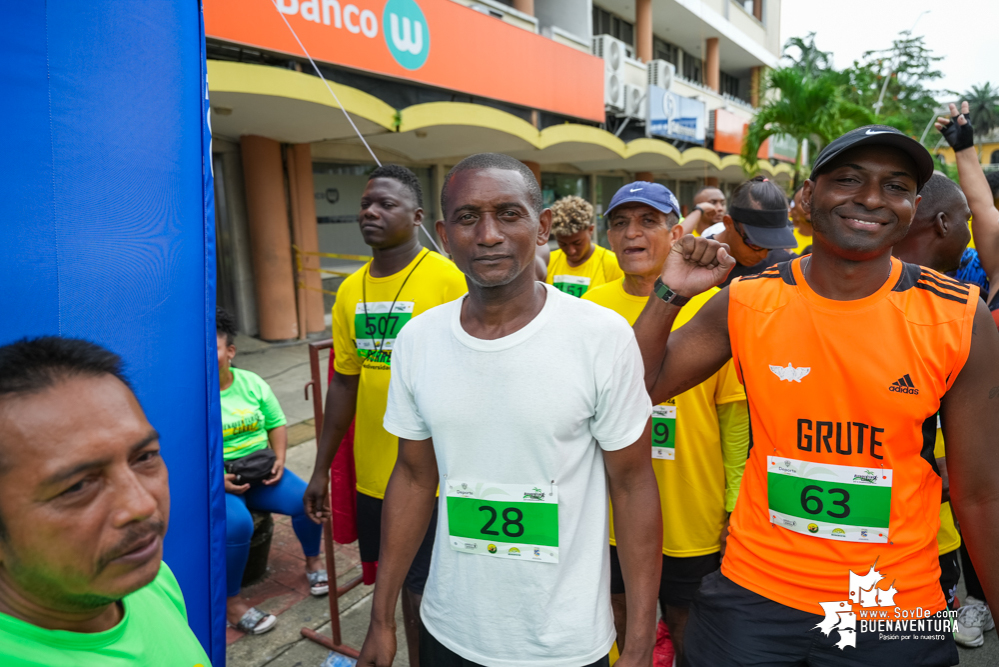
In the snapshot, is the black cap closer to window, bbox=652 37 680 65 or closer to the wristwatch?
the wristwatch

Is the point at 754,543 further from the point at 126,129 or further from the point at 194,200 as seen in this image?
the point at 126,129

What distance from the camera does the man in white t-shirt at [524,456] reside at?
1.50 metres

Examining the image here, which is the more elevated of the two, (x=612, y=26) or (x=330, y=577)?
(x=612, y=26)

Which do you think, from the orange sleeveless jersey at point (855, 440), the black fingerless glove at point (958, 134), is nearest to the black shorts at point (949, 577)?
the orange sleeveless jersey at point (855, 440)

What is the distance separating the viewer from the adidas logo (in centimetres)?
154

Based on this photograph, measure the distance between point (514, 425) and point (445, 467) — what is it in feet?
0.80

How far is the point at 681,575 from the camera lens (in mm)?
2275

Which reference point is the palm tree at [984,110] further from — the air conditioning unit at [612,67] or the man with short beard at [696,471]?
the man with short beard at [696,471]

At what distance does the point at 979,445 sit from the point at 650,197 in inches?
55.6

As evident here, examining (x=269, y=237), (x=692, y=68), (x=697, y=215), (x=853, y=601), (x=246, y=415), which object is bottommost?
(x=853, y=601)

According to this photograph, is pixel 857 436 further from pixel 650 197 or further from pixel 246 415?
pixel 246 415

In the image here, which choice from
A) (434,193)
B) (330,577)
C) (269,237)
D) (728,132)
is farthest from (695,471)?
(728,132)

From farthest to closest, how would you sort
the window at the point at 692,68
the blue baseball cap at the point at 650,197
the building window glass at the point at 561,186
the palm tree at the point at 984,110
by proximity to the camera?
the palm tree at the point at 984,110 → the window at the point at 692,68 → the building window glass at the point at 561,186 → the blue baseball cap at the point at 650,197

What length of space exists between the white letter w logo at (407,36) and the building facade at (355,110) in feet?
0.07
